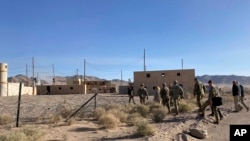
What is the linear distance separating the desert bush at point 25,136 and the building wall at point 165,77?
42.6 meters

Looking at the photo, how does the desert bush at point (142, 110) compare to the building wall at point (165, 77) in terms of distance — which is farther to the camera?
the building wall at point (165, 77)

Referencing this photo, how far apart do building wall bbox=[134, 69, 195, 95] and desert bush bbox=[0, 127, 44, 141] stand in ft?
140

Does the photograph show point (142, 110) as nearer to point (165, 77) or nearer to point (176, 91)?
point (176, 91)

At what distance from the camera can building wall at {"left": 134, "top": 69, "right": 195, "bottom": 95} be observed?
179 ft

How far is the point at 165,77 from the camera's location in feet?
183

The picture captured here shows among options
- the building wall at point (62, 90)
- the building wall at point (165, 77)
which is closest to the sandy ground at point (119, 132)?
the building wall at point (165, 77)

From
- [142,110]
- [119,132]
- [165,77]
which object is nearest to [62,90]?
[165,77]

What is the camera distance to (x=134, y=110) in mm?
20812

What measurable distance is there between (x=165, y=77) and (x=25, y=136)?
1786 inches

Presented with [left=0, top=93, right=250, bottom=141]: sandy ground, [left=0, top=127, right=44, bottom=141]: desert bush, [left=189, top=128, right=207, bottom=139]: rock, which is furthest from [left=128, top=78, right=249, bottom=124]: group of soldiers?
[left=0, top=127, right=44, bottom=141]: desert bush

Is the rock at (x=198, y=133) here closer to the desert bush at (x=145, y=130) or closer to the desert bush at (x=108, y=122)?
the desert bush at (x=145, y=130)

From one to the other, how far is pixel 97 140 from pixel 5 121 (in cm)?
578

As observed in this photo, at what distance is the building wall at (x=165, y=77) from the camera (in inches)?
2151

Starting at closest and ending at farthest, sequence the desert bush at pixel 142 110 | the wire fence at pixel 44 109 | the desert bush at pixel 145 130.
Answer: the desert bush at pixel 145 130
the wire fence at pixel 44 109
the desert bush at pixel 142 110
